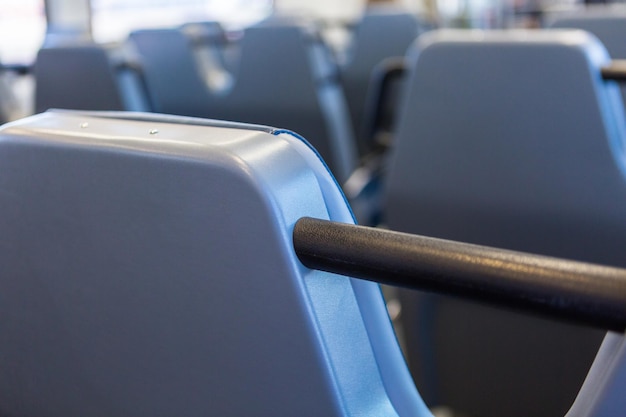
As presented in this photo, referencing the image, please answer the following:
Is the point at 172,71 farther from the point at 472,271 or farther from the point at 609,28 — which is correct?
the point at 472,271

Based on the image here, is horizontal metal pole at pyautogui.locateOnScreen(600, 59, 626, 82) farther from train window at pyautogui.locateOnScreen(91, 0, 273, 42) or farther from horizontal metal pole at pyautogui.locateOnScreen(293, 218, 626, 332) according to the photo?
train window at pyautogui.locateOnScreen(91, 0, 273, 42)

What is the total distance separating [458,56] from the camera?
42.0 inches

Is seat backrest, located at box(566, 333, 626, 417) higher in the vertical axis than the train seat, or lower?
higher

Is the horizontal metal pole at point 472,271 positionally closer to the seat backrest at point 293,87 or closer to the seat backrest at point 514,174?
the seat backrest at point 514,174

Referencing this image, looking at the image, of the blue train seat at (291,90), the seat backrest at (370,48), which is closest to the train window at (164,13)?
the seat backrest at (370,48)

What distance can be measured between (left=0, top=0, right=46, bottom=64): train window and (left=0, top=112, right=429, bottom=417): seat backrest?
3.16 m

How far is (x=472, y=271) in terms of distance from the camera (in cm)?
43

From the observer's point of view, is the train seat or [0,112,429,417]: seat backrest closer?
[0,112,429,417]: seat backrest

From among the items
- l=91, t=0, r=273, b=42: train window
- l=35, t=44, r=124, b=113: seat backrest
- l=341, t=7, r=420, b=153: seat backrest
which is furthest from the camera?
l=91, t=0, r=273, b=42: train window

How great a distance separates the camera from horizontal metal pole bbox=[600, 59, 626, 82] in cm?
97

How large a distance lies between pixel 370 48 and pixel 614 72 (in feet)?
6.82

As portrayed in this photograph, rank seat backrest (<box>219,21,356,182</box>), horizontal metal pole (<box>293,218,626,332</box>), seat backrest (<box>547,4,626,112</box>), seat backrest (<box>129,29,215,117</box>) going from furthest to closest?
seat backrest (<box>129,29,215,117</box>) < seat backrest (<box>219,21,356,182</box>) < seat backrest (<box>547,4,626,112</box>) < horizontal metal pole (<box>293,218,626,332</box>)

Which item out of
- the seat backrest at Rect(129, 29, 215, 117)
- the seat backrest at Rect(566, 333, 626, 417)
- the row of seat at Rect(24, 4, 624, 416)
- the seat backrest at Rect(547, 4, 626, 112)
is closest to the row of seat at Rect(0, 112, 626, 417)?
the seat backrest at Rect(566, 333, 626, 417)

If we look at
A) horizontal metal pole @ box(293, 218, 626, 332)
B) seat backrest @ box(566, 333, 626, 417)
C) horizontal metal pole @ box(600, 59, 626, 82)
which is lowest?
seat backrest @ box(566, 333, 626, 417)
